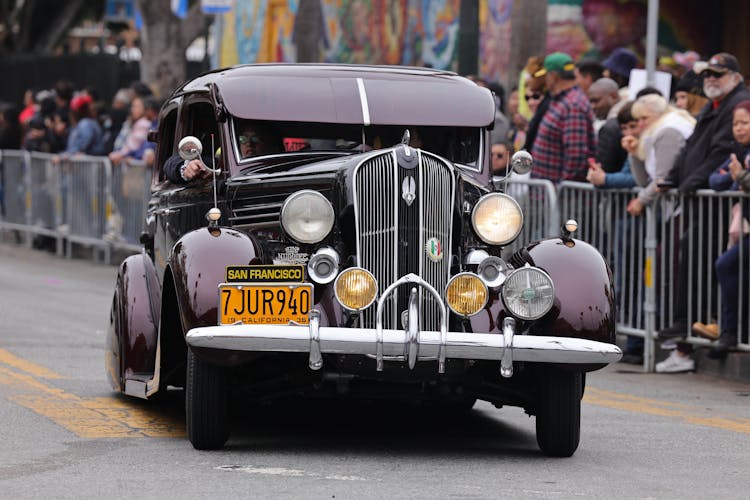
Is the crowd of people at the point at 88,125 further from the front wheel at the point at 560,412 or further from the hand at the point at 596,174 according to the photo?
the front wheel at the point at 560,412

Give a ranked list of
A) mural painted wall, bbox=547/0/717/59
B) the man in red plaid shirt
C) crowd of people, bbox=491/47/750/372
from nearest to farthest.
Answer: crowd of people, bbox=491/47/750/372 → the man in red plaid shirt → mural painted wall, bbox=547/0/717/59

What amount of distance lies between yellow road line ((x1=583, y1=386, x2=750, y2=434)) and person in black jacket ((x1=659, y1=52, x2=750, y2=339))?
4.24 ft

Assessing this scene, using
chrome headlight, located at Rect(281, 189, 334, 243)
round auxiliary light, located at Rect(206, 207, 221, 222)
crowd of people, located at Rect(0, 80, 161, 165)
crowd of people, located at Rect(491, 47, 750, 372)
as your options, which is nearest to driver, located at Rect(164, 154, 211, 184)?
round auxiliary light, located at Rect(206, 207, 221, 222)

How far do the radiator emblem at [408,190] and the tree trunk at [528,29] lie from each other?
510 inches

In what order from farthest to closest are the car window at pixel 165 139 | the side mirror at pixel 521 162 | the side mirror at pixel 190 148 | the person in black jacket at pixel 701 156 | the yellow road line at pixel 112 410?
the person in black jacket at pixel 701 156, the car window at pixel 165 139, the side mirror at pixel 521 162, the yellow road line at pixel 112 410, the side mirror at pixel 190 148

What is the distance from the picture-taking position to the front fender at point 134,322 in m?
9.10

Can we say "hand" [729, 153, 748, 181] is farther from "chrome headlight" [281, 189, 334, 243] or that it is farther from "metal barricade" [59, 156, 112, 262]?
"metal barricade" [59, 156, 112, 262]

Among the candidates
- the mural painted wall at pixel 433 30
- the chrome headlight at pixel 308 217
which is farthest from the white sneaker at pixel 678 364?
the mural painted wall at pixel 433 30

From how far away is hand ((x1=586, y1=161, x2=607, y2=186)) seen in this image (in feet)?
41.9

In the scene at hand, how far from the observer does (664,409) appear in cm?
1017

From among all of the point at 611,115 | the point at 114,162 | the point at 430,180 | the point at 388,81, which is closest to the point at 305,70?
the point at 388,81

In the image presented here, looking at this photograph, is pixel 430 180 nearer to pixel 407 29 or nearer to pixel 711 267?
pixel 711 267

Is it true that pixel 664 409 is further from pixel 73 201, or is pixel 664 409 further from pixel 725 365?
pixel 73 201

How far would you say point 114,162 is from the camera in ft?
66.1
